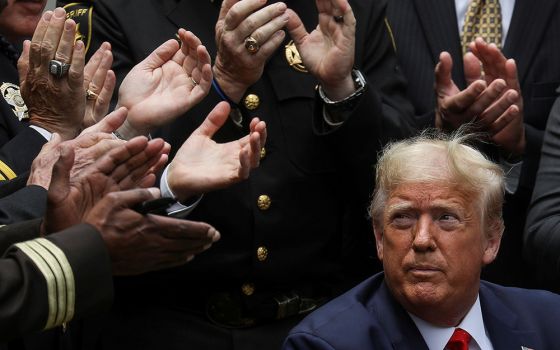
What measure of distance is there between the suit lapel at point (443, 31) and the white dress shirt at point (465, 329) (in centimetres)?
Answer: 121

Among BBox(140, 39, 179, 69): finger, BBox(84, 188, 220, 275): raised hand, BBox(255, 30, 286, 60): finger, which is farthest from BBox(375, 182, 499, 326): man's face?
BBox(140, 39, 179, 69): finger

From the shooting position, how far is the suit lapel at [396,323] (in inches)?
139

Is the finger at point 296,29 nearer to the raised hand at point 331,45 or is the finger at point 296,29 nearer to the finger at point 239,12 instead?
the raised hand at point 331,45

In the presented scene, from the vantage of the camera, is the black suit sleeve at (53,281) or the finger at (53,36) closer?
the black suit sleeve at (53,281)

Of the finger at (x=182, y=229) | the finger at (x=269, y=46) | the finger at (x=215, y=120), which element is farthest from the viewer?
the finger at (x=269, y=46)

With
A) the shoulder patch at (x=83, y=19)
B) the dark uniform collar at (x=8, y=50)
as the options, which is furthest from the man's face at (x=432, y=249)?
the dark uniform collar at (x=8, y=50)

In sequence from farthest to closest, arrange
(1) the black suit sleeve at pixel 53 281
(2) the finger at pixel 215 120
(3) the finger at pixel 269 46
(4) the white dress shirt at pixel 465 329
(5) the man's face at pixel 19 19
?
(5) the man's face at pixel 19 19, (3) the finger at pixel 269 46, (2) the finger at pixel 215 120, (4) the white dress shirt at pixel 465 329, (1) the black suit sleeve at pixel 53 281

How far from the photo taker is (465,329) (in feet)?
11.9

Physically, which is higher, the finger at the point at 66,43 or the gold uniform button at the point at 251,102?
the finger at the point at 66,43

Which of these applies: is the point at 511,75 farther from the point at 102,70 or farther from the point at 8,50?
the point at 8,50

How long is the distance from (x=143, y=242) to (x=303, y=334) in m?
0.51

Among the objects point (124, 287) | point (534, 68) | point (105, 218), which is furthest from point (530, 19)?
point (105, 218)

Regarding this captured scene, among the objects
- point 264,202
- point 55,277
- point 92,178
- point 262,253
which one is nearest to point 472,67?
point 264,202

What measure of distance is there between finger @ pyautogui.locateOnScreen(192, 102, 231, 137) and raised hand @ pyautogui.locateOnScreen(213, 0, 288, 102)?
18cm
